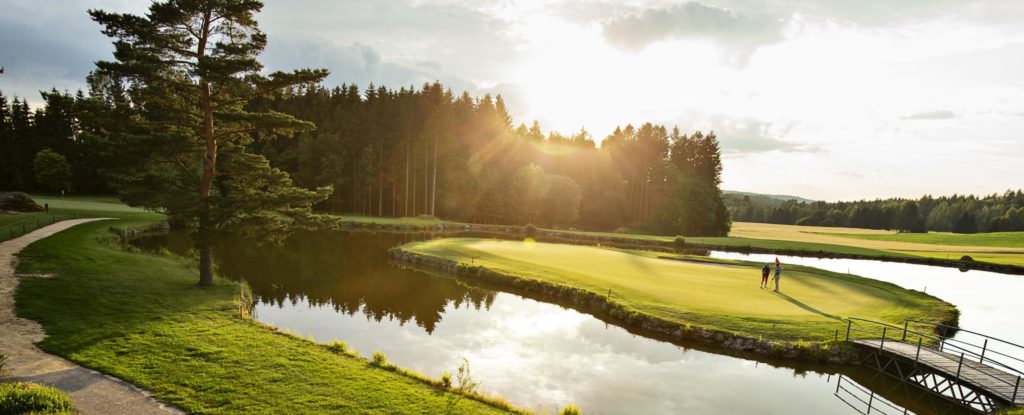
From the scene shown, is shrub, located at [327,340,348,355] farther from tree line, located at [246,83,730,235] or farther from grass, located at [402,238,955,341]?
tree line, located at [246,83,730,235]

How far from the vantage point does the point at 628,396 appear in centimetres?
1329

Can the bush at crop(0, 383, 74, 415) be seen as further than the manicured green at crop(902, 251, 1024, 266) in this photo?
Answer: No

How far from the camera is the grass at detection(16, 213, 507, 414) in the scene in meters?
9.83

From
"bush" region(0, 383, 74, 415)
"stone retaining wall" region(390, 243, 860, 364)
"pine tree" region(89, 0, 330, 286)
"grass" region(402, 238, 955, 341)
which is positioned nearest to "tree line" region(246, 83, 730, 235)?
"grass" region(402, 238, 955, 341)

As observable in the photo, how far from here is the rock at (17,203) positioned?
3847 cm

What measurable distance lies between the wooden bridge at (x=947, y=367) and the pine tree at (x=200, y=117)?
21.7 metres

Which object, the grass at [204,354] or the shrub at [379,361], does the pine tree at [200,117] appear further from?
the shrub at [379,361]

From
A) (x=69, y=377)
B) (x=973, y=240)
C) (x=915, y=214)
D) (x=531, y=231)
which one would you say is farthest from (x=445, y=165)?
(x=915, y=214)

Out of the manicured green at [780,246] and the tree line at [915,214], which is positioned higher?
the tree line at [915,214]

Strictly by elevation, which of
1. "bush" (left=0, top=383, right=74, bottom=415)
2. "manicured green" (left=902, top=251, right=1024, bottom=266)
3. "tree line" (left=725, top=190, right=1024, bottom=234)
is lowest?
"bush" (left=0, top=383, right=74, bottom=415)

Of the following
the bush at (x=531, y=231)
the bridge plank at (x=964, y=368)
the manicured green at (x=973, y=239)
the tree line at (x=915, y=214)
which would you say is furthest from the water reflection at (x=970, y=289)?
the tree line at (x=915, y=214)

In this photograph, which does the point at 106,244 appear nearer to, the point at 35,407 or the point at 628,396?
the point at 35,407

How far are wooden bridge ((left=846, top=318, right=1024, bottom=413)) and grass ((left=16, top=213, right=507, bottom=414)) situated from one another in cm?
1373

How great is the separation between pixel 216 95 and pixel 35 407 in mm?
14099
